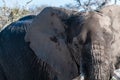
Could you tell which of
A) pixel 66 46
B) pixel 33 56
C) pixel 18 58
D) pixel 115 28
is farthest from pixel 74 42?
pixel 18 58

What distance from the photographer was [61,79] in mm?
4441

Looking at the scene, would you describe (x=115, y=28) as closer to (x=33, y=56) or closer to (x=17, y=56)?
(x=33, y=56)

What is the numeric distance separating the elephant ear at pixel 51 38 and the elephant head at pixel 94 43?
0.77 ft

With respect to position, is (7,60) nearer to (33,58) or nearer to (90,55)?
(33,58)

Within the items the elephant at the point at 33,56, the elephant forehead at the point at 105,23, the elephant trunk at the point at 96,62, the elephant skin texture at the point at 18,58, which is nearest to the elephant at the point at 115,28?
the elephant forehead at the point at 105,23

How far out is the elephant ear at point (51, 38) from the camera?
14.3ft

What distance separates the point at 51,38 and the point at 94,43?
0.77m

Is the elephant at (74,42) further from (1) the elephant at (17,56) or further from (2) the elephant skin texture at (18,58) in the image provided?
(1) the elephant at (17,56)

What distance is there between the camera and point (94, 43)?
381cm

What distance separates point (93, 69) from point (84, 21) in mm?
529

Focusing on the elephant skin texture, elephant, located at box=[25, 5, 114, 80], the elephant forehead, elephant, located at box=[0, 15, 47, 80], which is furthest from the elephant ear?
elephant, located at box=[0, 15, 47, 80]

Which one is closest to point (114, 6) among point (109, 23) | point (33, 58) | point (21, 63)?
point (109, 23)

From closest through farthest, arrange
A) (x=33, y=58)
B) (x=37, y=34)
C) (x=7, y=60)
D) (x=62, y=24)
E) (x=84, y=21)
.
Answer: (x=84, y=21)
(x=62, y=24)
(x=37, y=34)
(x=33, y=58)
(x=7, y=60)

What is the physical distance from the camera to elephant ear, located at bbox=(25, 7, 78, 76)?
4.36m
